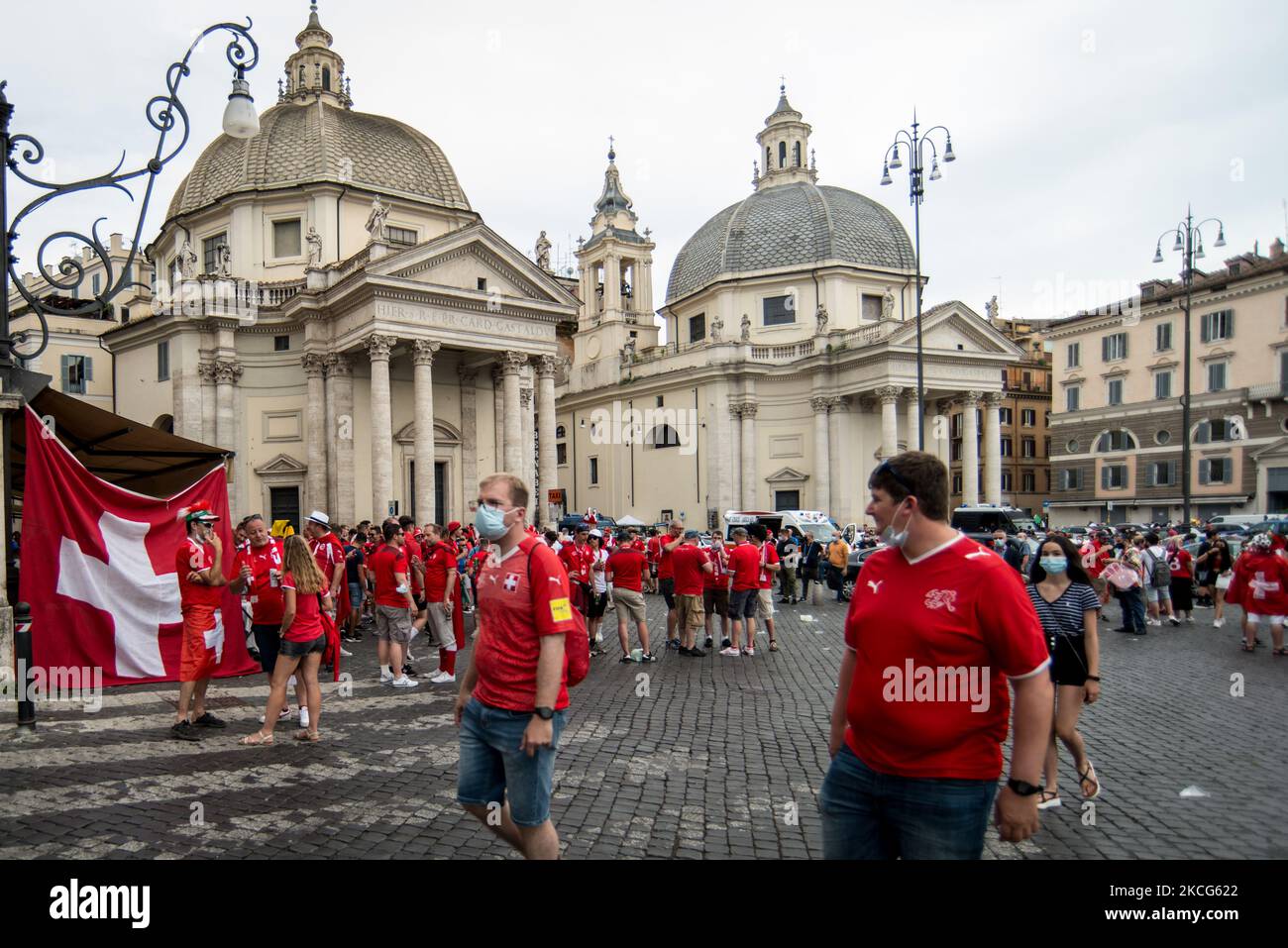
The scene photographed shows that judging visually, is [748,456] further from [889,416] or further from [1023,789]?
[1023,789]

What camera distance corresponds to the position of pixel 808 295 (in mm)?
49219

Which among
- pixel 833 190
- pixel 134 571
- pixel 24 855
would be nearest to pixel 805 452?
pixel 833 190

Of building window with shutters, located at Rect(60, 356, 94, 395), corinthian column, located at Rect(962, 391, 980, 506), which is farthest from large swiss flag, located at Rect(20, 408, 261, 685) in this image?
corinthian column, located at Rect(962, 391, 980, 506)

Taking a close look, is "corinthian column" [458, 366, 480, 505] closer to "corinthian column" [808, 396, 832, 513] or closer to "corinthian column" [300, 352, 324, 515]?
"corinthian column" [300, 352, 324, 515]

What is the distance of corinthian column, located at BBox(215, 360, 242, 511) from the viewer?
31.9m

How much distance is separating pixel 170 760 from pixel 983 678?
6.75 metres

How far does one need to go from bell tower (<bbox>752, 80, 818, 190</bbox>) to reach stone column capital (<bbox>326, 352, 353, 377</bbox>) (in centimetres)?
3389

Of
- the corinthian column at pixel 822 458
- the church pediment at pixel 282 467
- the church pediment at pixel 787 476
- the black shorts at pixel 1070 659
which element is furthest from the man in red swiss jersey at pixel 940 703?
the church pediment at pixel 787 476

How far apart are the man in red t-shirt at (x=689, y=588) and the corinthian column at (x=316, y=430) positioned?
21.8 m

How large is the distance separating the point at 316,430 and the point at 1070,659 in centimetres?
3003

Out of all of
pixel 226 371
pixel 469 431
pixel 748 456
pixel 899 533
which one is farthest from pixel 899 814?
pixel 748 456

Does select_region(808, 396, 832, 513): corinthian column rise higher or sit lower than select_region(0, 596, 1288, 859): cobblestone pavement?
higher

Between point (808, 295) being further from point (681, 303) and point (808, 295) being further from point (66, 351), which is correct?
point (66, 351)

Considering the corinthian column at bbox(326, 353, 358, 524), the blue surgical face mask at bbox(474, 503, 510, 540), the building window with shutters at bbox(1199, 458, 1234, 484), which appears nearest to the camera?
the blue surgical face mask at bbox(474, 503, 510, 540)
